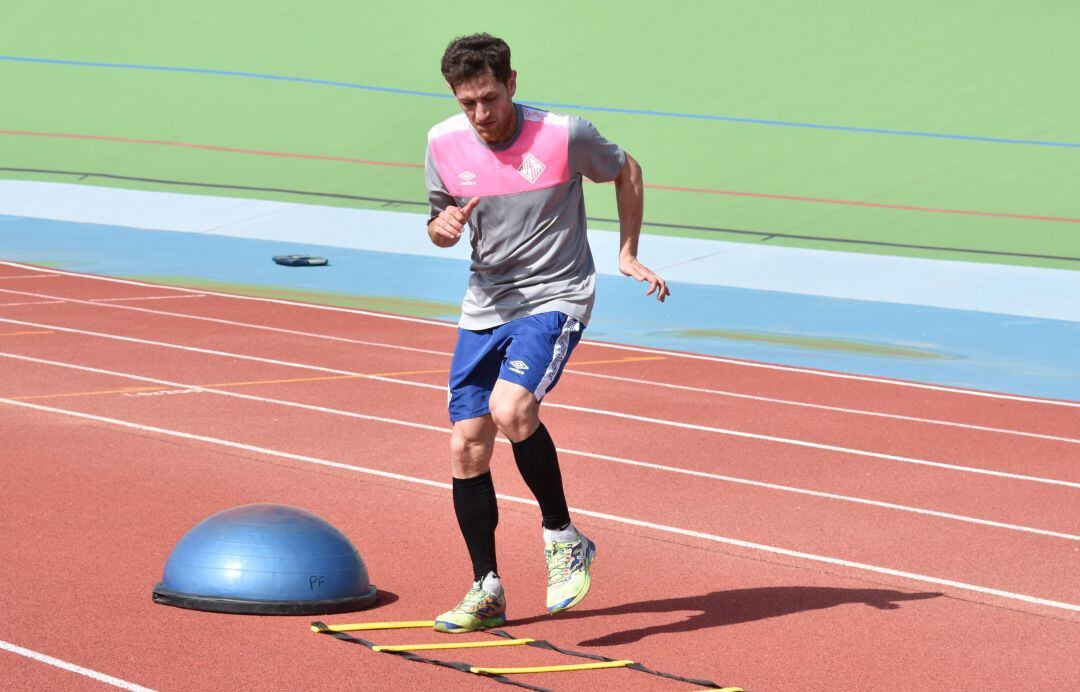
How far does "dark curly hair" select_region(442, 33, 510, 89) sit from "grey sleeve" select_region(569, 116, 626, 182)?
0.35 metres

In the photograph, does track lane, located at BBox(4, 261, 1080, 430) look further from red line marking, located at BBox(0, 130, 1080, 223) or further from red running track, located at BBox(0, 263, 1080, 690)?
red line marking, located at BBox(0, 130, 1080, 223)

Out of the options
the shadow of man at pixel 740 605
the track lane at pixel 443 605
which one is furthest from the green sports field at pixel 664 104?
the shadow of man at pixel 740 605

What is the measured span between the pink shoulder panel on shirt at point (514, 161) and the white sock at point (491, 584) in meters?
1.31

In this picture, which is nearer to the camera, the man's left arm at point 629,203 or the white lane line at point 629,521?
the man's left arm at point 629,203

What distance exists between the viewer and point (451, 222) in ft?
17.1

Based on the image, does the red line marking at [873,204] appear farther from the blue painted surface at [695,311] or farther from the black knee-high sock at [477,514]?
the black knee-high sock at [477,514]

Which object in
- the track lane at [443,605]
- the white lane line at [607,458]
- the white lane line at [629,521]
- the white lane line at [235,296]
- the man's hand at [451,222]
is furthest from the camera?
the white lane line at [235,296]

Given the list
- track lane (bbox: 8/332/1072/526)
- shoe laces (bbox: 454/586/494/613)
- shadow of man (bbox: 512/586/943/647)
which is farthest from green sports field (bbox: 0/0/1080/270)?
shoe laces (bbox: 454/586/494/613)

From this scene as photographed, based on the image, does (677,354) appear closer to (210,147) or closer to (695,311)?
(695,311)

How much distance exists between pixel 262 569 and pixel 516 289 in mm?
1308

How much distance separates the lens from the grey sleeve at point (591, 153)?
17.6ft

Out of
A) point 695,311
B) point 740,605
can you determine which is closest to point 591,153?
point 740,605

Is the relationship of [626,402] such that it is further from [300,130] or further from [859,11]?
[859,11]

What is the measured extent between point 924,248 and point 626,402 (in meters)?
7.60
